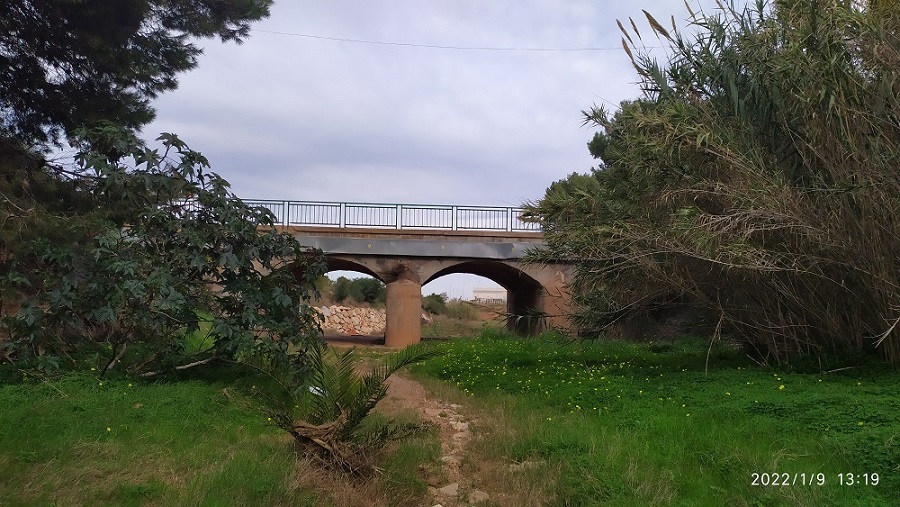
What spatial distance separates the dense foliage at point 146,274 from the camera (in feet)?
25.7

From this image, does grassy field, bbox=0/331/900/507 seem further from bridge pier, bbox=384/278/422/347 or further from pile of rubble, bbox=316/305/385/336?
pile of rubble, bbox=316/305/385/336

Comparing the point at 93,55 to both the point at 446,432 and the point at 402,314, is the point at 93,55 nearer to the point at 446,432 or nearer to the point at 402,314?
the point at 446,432

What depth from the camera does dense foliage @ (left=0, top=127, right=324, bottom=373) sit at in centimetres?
784

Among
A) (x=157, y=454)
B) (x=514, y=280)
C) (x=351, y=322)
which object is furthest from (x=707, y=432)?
(x=351, y=322)

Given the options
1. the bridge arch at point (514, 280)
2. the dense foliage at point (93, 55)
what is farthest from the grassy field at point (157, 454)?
the bridge arch at point (514, 280)

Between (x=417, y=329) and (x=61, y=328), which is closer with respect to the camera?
(x=61, y=328)

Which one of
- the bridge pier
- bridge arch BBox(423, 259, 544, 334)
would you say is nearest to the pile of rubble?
bridge arch BBox(423, 259, 544, 334)

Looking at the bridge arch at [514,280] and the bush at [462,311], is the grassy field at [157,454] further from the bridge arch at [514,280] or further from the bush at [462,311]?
the bush at [462,311]

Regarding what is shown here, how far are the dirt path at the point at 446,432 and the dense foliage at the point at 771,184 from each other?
2996 mm

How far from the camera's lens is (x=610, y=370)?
33.8 feet

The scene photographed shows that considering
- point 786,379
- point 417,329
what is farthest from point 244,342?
point 417,329

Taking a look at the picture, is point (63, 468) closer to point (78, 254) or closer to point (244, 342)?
point (244, 342)

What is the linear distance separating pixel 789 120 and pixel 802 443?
4.64 m

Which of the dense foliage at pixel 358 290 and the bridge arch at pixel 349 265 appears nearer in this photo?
the bridge arch at pixel 349 265
